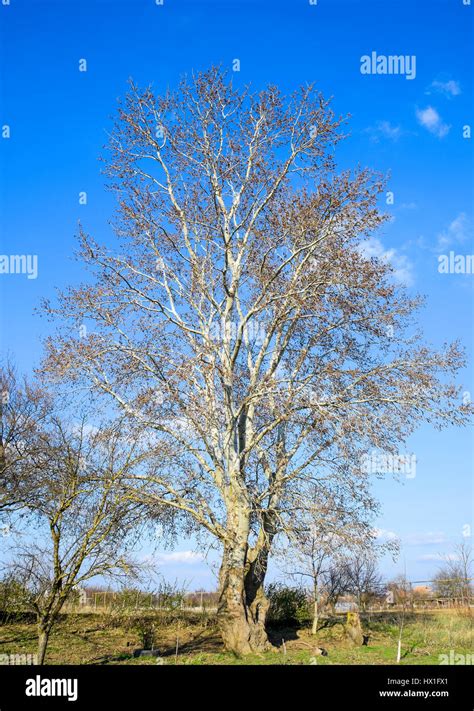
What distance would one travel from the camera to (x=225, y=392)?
1514 cm

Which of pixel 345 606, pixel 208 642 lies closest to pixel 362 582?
pixel 345 606

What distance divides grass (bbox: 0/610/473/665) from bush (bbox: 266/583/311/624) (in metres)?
0.53

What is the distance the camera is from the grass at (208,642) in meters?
14.1

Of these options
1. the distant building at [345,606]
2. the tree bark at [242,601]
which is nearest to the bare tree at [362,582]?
the distant building at [345,606]

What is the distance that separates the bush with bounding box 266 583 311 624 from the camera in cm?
1955

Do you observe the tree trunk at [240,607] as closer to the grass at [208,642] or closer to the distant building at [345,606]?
the grass at [208,642]

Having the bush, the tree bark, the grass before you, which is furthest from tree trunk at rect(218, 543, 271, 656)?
the bush

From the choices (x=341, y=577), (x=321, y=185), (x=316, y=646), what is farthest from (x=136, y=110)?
(x=341, y=577)

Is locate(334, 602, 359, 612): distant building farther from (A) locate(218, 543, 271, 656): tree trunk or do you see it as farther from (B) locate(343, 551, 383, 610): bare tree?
(A) locate(218, 543, 271, 656): tree trunk

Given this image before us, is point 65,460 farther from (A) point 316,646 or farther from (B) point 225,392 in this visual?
(A) point 316,646

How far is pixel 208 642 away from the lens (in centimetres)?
1638

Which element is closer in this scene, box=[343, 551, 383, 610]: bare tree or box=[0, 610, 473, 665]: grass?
box=[0, 610, 473, 665]: grass

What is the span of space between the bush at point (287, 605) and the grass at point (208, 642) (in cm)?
53
